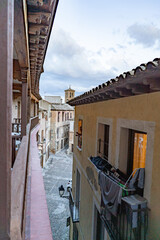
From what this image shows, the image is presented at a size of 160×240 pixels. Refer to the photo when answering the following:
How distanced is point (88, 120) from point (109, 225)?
12.9 ft

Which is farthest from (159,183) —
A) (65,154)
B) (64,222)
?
(65,154)

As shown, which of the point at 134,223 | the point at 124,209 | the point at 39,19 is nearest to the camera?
the point at 39,19

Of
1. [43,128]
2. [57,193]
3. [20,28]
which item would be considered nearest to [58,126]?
[43,128]

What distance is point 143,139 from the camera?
386 cm

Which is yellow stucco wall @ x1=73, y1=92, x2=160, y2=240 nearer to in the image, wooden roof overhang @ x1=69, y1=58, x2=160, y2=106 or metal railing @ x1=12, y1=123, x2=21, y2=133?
wooden roof overhang @ x1=69, y1=58, x2=160, y2=106

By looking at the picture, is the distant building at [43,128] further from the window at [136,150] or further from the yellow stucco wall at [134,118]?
the window at [136,150]

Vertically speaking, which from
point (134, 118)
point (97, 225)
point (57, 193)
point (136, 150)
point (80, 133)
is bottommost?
point (57, 193)

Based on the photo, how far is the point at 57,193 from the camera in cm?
1598

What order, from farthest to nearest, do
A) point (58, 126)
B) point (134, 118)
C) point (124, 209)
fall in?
point (58, 126)
point (134, 118)
point (124, 209)

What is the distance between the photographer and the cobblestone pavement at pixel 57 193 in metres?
11.6

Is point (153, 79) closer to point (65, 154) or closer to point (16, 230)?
point (16, 230)

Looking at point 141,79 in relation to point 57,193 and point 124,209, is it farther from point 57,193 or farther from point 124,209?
point 57,193

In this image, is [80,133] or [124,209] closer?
[124,209]

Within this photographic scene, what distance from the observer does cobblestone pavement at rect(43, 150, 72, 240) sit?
11.6 m
